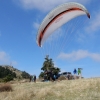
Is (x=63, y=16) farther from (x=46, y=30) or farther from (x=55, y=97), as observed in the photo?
(x=55, y=97)

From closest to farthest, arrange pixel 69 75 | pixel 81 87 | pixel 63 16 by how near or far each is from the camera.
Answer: pixel 81 87 < pixel 63 16 < pixel 69 75

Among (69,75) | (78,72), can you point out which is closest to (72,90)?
(78,72)

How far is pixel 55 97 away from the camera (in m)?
16.0

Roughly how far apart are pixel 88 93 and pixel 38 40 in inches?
355

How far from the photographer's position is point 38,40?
23.3m

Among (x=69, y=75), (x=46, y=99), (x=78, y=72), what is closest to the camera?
(x=46, y=99)

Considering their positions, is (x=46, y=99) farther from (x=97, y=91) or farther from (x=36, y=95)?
(x=97, y=91)

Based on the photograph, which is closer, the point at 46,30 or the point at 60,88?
the point at 60,88

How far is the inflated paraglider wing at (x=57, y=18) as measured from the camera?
20.5 meters

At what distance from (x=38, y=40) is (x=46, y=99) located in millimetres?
8762

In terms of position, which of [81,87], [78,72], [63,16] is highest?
[63,16]

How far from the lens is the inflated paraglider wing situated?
20.5m

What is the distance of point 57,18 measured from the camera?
22.0 metres

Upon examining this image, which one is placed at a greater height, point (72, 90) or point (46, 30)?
point (46, 30)
